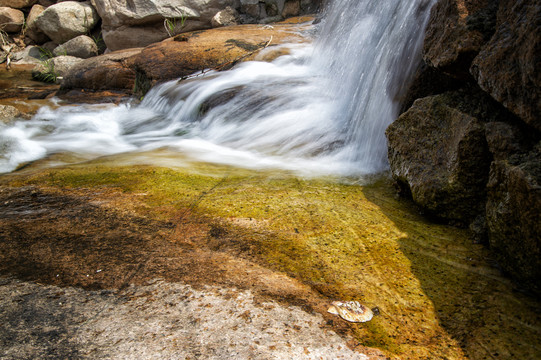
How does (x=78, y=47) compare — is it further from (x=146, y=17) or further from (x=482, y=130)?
(x=482, y=130)

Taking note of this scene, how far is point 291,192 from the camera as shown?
2.86 m

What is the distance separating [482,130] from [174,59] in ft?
24.1

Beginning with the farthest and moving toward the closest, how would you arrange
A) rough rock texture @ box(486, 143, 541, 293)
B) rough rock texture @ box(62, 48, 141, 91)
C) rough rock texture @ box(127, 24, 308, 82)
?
rough rock texture @ box(62, 48, 141, 91)
rough rock texture @ box(127, 24, 308, 82)
rough rock texture @ box(486, 143, 541, 293)

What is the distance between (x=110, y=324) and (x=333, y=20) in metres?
7.14

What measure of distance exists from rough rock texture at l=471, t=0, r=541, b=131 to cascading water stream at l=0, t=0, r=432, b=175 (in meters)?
1.10

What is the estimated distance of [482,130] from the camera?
2295 millimetres

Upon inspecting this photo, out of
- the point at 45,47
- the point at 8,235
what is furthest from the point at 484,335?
the point at 45,47

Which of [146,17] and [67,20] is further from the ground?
[146,17]

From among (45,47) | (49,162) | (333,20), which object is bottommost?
(49,162)

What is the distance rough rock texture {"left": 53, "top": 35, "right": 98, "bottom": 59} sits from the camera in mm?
13180

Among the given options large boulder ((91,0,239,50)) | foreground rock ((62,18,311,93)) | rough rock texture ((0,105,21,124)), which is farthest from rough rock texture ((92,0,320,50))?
rough rock texture ((0,105,21,124))

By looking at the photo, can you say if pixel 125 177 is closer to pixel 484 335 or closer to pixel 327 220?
pixel 327 220

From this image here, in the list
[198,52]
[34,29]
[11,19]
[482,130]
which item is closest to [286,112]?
[482,130]

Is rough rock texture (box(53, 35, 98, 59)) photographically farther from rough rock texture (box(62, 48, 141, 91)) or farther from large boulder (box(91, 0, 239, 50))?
rough rock texture (box(62, 48, 141, 91))
